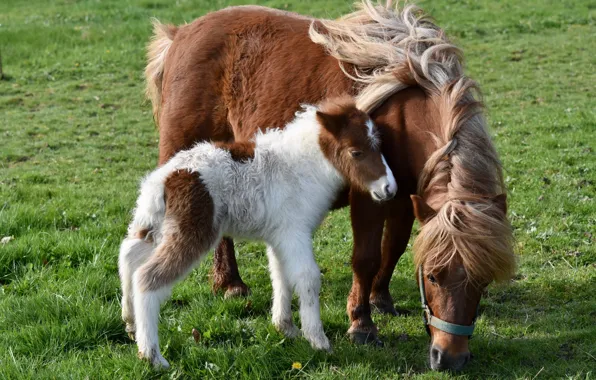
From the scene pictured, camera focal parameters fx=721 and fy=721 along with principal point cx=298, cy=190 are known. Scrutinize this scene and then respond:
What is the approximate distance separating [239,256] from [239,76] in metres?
1.88

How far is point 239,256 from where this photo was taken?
696 cm

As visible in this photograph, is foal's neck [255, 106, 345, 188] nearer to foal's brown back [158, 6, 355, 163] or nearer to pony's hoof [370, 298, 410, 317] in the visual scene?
foal's brown back [158, 6, 355, 163]

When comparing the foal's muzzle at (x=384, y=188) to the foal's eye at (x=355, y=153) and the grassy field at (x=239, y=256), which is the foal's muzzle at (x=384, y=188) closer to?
the foal's eye at (x=355, y=153)

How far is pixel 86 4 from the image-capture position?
19.9 m

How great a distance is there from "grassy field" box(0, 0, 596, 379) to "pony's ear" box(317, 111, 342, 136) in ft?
4.67

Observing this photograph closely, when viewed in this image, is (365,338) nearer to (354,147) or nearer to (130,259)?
(354,147)

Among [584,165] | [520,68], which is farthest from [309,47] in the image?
[520,68]

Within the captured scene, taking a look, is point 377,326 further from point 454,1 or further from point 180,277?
point 454,1

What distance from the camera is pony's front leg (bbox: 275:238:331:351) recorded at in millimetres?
4594

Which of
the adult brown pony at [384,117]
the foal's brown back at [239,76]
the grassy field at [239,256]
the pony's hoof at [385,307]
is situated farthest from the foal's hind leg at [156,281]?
the pony's hoof at [385,307]

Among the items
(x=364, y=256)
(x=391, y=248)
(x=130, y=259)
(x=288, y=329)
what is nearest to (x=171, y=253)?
(x=130, y=259)

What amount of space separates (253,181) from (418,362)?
1596mm

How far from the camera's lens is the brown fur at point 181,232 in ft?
14.4

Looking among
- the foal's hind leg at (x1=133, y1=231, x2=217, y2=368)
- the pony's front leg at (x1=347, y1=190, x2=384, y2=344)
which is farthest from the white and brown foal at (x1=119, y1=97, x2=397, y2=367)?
the pony's front leg at (x1=347, y1=190, x2=384, y2=344)
